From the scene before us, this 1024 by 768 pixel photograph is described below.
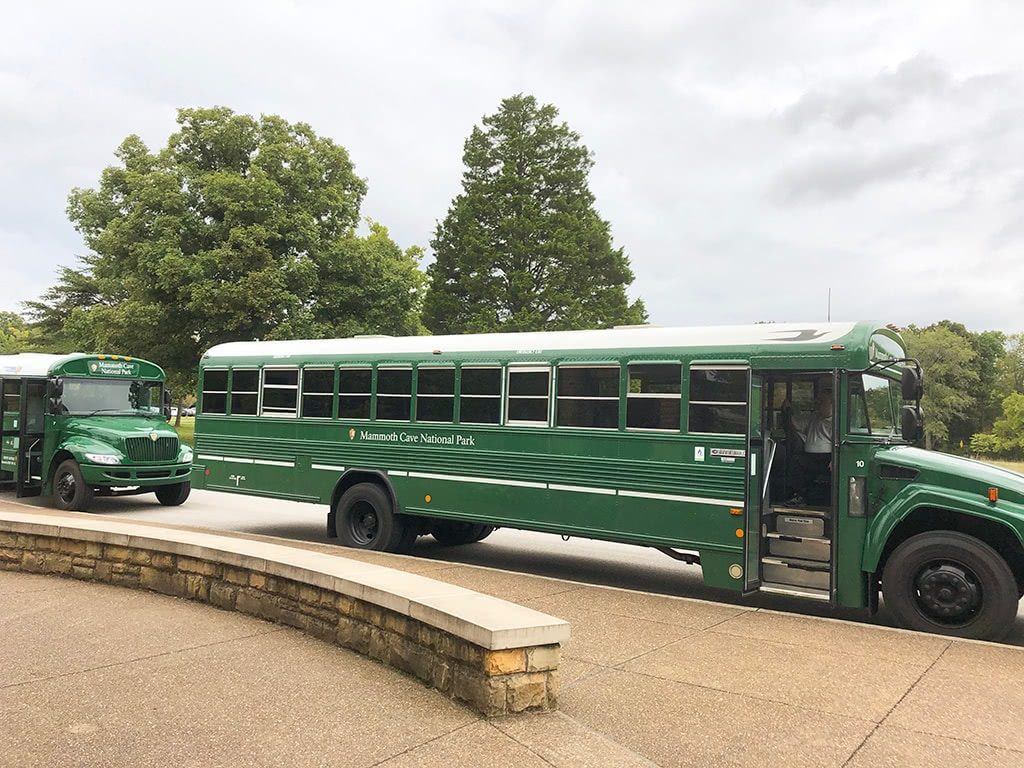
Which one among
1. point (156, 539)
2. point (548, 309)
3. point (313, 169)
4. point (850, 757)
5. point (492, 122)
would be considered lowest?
point (850, 757)

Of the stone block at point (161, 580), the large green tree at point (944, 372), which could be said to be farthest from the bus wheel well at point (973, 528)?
the large green tree at point (944, 372)

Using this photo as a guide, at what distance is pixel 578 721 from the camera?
4336mm

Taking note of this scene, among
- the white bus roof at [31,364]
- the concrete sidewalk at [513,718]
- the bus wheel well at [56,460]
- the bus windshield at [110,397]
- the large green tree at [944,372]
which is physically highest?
the large green tree at [944,372]

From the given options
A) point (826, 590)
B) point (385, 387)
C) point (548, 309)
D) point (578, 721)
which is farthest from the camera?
point (548, 309)

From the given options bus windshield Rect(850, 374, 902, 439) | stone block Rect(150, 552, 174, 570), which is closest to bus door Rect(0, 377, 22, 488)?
stone block Rect(150, 552, 174, 570)

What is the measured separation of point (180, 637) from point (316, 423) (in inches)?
215

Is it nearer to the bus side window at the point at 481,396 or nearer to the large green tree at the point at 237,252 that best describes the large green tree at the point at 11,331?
the large green tree at the point at 237,252

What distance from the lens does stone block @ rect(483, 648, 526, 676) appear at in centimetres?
419

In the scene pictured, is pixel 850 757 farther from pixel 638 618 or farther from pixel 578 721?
pixel 638 618

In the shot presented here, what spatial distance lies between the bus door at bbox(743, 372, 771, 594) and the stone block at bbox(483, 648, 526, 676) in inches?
156

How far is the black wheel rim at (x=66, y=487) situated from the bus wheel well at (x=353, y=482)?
592 centimetres

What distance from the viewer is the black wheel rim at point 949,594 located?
21.7ft

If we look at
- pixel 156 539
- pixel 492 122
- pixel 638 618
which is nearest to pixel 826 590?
pixel 638 618

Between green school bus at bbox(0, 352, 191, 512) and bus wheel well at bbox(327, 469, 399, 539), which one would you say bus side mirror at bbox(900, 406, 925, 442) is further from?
green school bus at bbox(0, 352, 191, 512)
